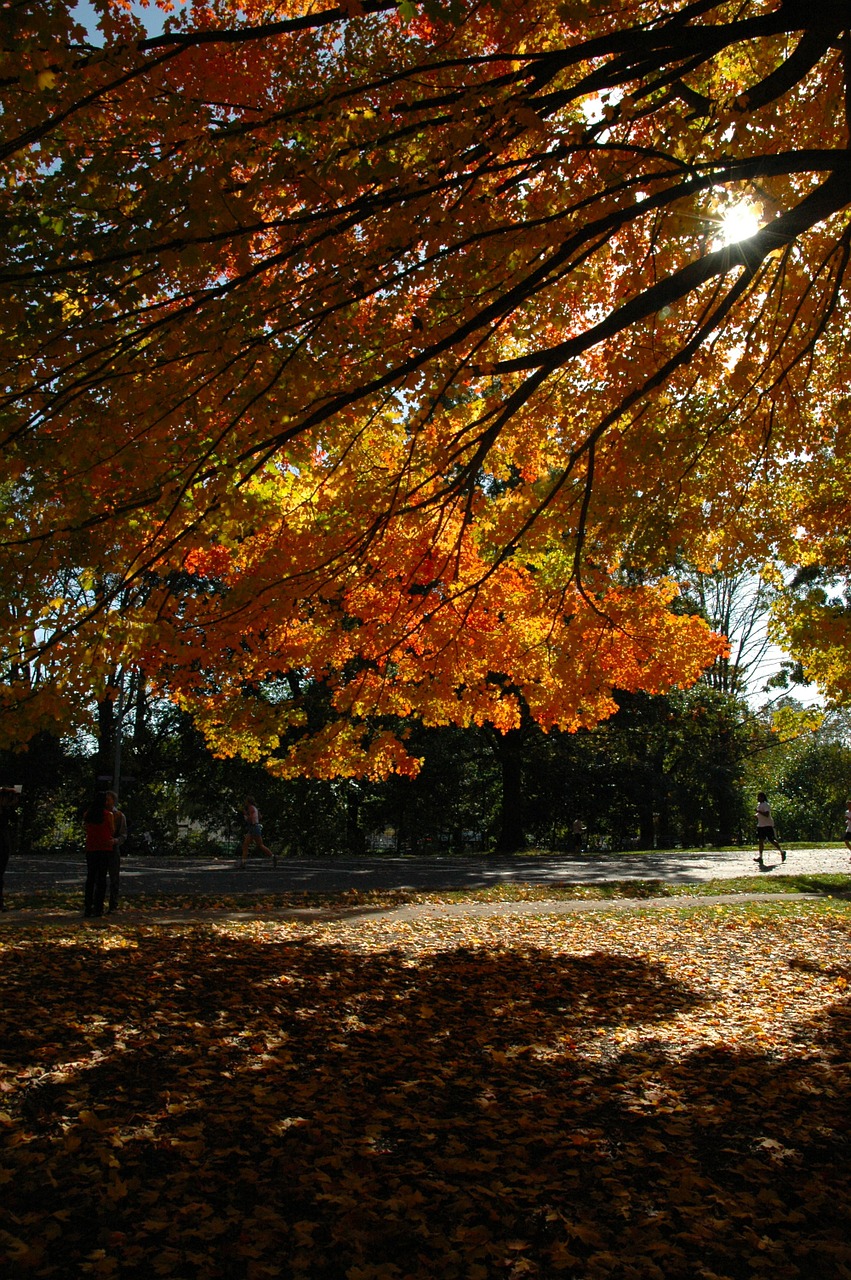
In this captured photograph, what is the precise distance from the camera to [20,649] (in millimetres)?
4770

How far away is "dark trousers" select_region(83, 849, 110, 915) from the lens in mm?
9359

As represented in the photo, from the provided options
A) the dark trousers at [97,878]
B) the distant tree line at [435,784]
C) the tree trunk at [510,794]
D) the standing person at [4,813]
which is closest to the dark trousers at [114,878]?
the dark trousers at [97,878]

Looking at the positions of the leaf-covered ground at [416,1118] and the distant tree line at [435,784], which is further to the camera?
the distant tree line at [435,784]

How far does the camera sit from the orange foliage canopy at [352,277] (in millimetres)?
4250

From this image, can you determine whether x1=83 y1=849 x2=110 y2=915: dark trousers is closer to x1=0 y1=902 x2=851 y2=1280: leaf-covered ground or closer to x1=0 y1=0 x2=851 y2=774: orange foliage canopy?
x1=0 y1=902 x2=851 y2=1280: leaf-covered ground

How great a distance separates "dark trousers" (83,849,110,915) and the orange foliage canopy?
2607 millimetres

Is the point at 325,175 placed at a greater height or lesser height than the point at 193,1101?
greater

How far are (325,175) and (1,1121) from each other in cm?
462

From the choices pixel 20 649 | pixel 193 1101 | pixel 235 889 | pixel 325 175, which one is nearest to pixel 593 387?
pixel 325 175

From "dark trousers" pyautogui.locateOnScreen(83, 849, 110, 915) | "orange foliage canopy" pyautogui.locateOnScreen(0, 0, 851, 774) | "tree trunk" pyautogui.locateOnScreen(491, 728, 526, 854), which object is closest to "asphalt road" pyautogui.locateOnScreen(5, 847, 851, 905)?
"tree trunk" pyautogui.locateOnScreen(491, 728, 526, 854)

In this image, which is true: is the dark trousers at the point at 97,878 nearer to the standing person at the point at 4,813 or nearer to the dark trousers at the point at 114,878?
the dark trousers at the point at 114,878

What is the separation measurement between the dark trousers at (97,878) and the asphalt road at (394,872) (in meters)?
2.78

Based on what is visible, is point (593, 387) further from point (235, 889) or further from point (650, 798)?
point (650, 798)

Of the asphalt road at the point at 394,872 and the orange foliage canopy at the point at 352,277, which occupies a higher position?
the orange foliage canopy at the point at 352,277
